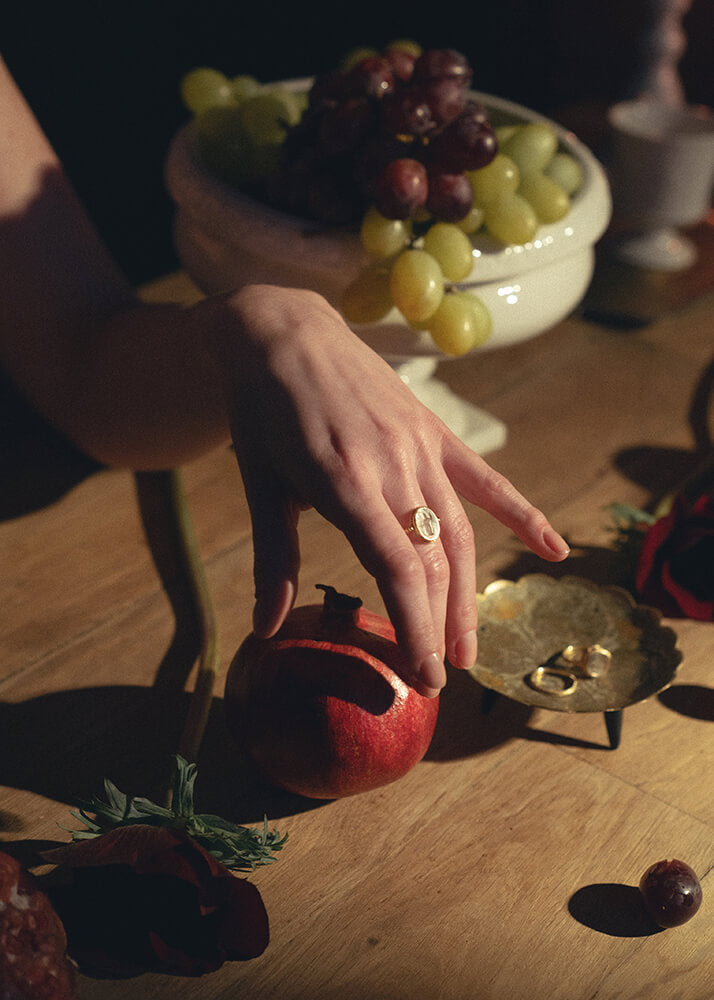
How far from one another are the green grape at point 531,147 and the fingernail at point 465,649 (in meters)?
0.50

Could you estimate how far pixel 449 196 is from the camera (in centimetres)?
83

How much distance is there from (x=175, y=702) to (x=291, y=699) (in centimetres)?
16

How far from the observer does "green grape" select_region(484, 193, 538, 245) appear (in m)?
0.84

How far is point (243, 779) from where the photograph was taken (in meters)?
0.64

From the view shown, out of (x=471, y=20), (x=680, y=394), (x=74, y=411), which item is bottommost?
(x=680, y=394)

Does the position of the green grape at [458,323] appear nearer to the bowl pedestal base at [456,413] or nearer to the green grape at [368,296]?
the green grape at [368,296]

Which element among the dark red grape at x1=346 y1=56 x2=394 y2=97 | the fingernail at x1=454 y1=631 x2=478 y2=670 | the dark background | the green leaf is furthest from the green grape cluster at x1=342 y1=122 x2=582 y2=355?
the dark background

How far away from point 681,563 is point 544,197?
34 cm

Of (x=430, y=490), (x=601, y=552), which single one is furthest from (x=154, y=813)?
(x=601, y=552)

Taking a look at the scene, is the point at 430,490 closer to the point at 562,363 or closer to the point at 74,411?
the point at 74,411

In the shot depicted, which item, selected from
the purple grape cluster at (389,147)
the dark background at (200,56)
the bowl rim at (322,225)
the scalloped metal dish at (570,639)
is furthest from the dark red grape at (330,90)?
the dark background at (200,56)

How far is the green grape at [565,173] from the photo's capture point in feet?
3.08

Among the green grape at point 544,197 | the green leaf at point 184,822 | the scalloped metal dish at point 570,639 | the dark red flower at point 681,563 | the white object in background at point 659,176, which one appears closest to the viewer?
the green leaf at point 184,822

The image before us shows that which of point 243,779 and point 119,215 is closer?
point 243,779
